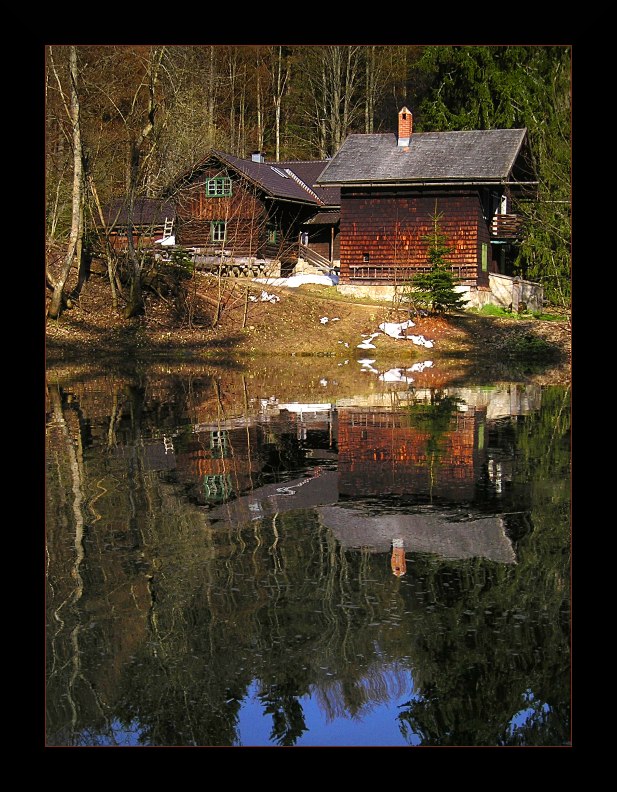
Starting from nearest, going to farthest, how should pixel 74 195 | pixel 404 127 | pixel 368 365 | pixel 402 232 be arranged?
pixel 368 365 < pixel 74 195 < pixel 404 127 < pixel 402 232

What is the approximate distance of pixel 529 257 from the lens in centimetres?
4388

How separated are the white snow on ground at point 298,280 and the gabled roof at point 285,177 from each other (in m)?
4.26

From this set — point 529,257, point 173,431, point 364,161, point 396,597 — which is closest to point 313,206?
point 364,161

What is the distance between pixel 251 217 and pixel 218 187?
7.75ft

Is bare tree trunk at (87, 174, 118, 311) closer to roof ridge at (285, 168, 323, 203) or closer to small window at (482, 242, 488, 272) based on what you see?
small window at (482, 242, 488, 272)

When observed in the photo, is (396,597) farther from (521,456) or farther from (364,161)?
(364,161)

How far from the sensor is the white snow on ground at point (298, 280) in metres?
41.9

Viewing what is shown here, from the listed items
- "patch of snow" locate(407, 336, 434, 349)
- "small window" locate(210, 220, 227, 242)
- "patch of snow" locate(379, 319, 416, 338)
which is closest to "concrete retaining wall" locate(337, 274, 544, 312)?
"patch of snow" locate(379, 319, 416, 338)

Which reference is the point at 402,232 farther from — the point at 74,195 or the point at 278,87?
the point at 278,87

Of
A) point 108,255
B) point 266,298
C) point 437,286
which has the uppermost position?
point 108,255

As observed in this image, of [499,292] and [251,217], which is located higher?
[251,217]

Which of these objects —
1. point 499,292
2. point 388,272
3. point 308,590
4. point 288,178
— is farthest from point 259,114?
point 308,590

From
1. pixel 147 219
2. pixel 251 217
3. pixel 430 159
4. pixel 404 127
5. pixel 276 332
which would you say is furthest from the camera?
pixel 147 219

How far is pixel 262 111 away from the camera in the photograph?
65375 millimetres
